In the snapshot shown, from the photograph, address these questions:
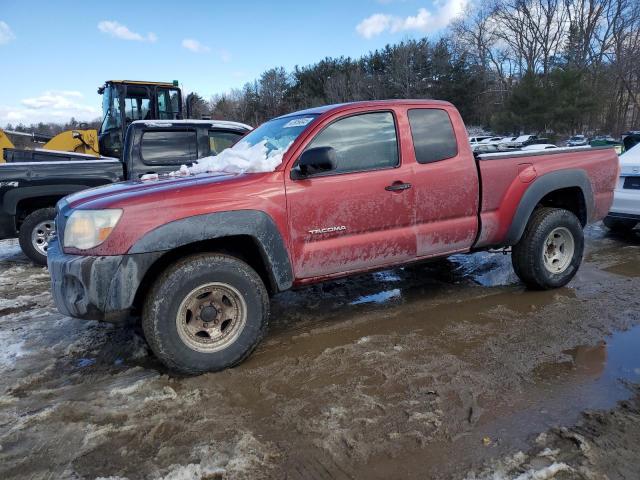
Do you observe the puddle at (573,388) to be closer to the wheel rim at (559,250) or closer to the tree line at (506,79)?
the wheel rim at (559,250)

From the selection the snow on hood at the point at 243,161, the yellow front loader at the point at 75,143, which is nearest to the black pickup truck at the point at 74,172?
the snow on hood at the point at 243,161

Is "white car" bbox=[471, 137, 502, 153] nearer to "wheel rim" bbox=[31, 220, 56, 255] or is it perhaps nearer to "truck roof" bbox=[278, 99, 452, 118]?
"truck roof" bbox=[278, 99, 452, 118]

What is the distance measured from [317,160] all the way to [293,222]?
0.49 meters

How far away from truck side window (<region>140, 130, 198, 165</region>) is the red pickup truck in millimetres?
2641

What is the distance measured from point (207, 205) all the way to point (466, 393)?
6.86 ft

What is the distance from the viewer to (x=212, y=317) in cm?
342

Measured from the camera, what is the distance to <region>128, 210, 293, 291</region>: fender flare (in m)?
3.16

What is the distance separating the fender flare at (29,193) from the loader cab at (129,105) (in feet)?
14.7

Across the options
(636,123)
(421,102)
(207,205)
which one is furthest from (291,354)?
(636,123)

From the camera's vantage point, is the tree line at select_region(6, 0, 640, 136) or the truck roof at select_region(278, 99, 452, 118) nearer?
the truck roof at select_region(278, 99, 452, 118)

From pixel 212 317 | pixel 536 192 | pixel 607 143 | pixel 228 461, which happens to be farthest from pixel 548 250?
pixel 607 143

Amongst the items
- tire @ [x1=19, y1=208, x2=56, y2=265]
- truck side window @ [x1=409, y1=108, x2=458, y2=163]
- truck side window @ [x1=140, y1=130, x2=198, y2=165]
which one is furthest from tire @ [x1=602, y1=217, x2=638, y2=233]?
tire @ [x1=19, y1=208, x2=56, y2=265]

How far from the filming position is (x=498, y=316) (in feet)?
14.2

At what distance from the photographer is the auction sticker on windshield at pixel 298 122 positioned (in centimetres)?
395
